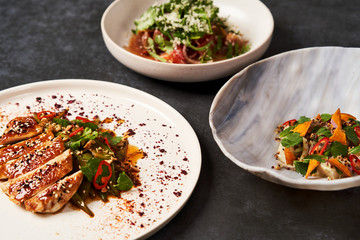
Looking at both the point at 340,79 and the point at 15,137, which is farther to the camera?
the point at 340,79

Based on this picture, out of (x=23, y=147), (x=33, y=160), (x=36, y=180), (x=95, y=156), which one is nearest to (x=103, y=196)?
(x=95, y=156)

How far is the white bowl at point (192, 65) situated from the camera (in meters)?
3.64

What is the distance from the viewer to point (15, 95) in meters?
3.60

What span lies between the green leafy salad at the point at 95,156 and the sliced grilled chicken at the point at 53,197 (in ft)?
0.24

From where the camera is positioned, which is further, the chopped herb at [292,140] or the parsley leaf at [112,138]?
the parsley leaf at [112,138]

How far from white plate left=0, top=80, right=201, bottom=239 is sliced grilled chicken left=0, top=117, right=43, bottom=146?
217mm

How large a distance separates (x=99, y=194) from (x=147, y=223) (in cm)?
39

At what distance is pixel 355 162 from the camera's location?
9.20ft

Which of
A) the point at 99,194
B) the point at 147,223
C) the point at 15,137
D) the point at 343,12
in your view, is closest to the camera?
the point at 147,223

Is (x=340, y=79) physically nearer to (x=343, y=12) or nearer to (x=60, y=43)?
(x=343, y=12)

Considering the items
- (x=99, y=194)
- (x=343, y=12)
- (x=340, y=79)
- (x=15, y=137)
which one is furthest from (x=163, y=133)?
(x=343, y=12)

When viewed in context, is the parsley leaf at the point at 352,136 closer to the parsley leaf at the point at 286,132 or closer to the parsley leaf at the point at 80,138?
the parsley leaf at the point at 286,132

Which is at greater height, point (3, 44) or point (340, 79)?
point (340, 79)

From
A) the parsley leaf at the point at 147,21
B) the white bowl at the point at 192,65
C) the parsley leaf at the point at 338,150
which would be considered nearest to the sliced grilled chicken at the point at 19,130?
the white bowl at the point at 192,65
